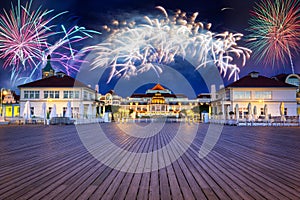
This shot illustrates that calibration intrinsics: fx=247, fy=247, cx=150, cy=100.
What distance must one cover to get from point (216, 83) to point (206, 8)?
2211 cm

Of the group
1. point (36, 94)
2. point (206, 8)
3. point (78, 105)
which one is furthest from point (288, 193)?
point (36, 94)

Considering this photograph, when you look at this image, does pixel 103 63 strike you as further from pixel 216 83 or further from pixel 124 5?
pixel 216 83

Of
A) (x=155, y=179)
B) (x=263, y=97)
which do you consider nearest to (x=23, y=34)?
(x=155, y=179)

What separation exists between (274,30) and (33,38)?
21.0m

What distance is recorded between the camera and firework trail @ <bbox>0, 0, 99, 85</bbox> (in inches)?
829

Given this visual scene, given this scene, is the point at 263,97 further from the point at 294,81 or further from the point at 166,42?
the point at 166,42

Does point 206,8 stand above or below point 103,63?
above

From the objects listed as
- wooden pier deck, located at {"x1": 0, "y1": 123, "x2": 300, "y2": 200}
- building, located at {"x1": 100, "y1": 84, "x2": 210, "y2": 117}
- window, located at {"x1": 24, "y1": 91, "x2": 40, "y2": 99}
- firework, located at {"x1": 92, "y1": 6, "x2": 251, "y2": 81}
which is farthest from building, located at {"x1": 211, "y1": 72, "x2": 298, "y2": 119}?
wooden pier deck, located at {"x1": 0, "y1": 123, "x2": 300, "y2": 200}

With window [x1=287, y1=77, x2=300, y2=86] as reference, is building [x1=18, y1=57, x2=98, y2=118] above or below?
below

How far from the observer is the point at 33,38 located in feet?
75.4

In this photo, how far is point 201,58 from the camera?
25.0 m

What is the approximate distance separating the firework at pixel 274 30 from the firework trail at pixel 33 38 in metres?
14.2

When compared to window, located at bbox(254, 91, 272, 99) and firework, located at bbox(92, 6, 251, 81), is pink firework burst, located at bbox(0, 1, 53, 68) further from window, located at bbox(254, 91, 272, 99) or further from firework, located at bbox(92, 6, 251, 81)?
window, located at bbox(254, 91, 272, 99)

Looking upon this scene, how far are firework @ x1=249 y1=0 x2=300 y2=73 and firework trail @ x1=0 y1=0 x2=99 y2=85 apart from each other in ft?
46.5
